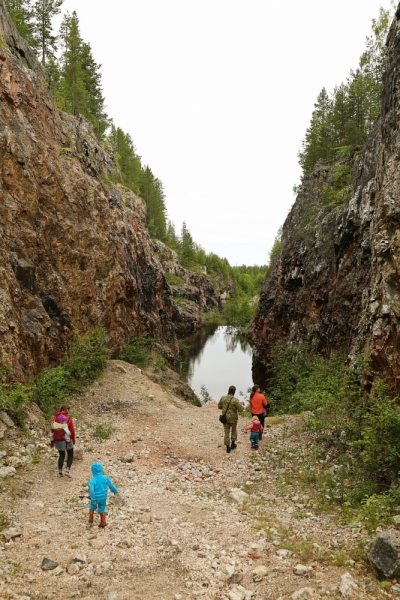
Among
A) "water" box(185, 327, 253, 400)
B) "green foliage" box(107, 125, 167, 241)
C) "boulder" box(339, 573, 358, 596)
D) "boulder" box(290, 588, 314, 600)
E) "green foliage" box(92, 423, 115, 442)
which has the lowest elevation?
"water" box(185, 327, 253, 400)

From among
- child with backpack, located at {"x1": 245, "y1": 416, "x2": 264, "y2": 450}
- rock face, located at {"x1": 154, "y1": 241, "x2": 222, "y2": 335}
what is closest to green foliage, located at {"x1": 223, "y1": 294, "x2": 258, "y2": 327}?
rock face, located at {"x1": 154, "y1": 241, "x2": 222, "y2": 335}

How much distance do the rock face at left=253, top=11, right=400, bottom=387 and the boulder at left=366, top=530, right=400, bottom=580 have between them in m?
4.88

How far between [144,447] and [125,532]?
15.9ft

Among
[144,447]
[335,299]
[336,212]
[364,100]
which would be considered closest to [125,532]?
[144,447]

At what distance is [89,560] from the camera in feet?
20.3

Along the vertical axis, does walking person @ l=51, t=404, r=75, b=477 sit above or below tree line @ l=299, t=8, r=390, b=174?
below

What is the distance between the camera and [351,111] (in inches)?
1385

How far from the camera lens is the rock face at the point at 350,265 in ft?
35.8

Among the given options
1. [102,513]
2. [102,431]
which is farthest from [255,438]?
[102,513]

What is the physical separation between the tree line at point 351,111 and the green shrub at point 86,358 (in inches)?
982

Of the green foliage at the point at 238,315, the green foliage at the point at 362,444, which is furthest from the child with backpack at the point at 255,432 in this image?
the green foliage at the point at 238,315

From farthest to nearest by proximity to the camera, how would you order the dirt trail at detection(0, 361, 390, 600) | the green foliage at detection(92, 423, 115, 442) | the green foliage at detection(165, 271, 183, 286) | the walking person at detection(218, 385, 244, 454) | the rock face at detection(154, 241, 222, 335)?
the green foliage at detection(165, 271, 183, 286)
the rock face at detection(154, 241, 222, 335)
the green foliage at detection(92, 423, 115, 442)
the walking person at detection(218, 385, 244, 454)
the dirt trail at detection(0, 361, 390, 600)

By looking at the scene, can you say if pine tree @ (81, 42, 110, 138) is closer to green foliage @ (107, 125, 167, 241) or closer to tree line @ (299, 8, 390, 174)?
green foliage @ (107, 125, 167, 241)

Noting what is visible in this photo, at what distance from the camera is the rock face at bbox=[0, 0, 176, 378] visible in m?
15.4
